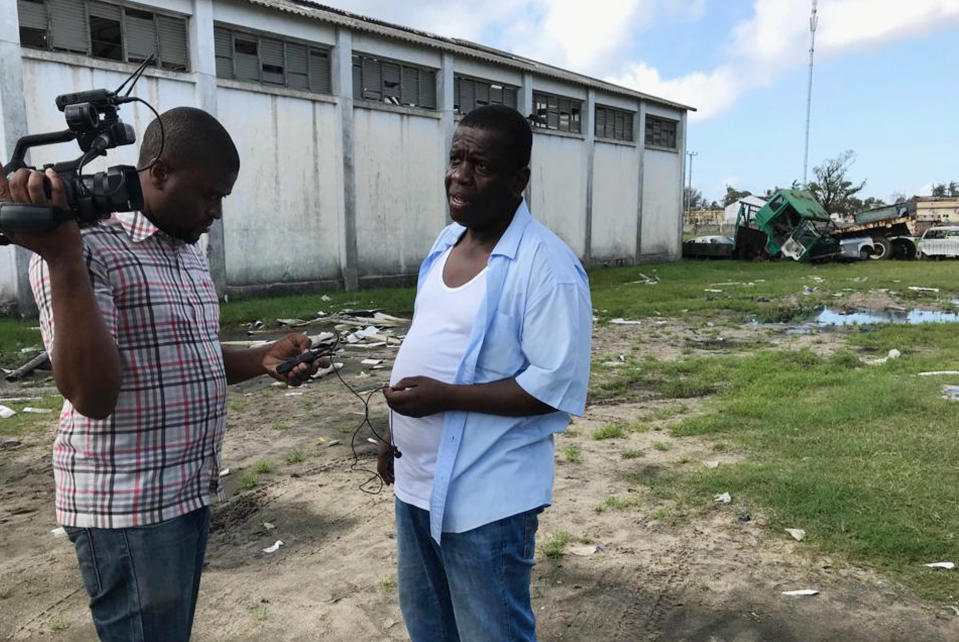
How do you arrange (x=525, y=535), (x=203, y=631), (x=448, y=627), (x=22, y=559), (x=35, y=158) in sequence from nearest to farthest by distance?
(x=525, y=535), (x=448, y=627), (x=203, y=631), (x=22, y=559), (x=35, y=158)

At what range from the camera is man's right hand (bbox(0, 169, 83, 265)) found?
49.4 inches

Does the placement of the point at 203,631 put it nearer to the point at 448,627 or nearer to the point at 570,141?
→ the point at 448,627

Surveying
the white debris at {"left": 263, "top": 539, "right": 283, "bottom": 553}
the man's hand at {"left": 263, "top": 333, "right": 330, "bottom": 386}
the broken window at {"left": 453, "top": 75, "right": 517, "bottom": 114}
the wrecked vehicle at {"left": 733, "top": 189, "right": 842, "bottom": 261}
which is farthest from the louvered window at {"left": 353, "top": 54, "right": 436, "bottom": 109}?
the man's hand at {"left": 263, "top": 333, "right": 330, "bottom": 386}

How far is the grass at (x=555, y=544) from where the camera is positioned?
367cm

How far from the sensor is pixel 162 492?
163 centimetres

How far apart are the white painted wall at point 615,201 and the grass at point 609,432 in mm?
20737

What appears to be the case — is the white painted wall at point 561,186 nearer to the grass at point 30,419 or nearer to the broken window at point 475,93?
the broken window at point 475,93

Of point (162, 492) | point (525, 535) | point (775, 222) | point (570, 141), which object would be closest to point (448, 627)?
point (525, 535)

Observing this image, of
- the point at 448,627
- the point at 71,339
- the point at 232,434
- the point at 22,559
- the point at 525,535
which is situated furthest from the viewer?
the point at 232,434

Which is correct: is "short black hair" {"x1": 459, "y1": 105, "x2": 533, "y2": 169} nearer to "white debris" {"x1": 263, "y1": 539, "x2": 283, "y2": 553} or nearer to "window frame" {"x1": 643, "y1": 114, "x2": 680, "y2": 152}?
"white debris" {"x1": 263, "y1": 539, "x2": 283, "y2": 553}

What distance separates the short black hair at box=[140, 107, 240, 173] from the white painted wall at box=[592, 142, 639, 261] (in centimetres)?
2494

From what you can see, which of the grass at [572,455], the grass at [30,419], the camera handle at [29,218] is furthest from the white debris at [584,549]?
the grass at [30,419]

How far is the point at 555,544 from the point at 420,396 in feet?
7.25

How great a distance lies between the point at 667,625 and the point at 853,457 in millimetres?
2666
